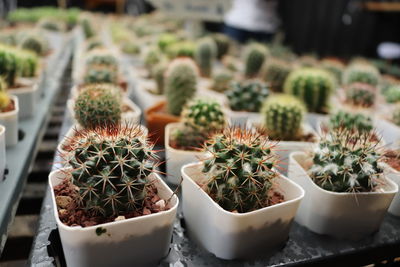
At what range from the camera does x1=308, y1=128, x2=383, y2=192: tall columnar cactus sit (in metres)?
1.05

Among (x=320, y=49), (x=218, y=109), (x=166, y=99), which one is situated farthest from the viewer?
(x=320, y=49)

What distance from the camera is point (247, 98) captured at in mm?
1840

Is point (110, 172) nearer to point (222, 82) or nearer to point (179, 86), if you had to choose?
point (179, 86)

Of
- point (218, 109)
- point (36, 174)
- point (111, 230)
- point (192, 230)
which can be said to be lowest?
point (36, 174)

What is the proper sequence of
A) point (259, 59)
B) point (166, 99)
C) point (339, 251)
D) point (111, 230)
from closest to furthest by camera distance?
point (111, 230)
point (339, 251)
point (166, 99)
point (259, 59)

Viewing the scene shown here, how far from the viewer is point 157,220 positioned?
877 mm

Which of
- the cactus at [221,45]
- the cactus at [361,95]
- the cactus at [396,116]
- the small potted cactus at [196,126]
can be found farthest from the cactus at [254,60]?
the small potted cactus at [196,126]

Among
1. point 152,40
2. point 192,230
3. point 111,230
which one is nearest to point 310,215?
point 192,230

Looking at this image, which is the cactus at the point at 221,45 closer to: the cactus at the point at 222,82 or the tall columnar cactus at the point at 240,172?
the cactus at the point at 222,82

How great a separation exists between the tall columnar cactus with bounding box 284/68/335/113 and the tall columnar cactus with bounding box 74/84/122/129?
1100mm

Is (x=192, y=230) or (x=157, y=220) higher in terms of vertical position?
(x=157, y=220)

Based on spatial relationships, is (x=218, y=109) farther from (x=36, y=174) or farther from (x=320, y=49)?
(x=320, y=49)

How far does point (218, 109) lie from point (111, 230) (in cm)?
75

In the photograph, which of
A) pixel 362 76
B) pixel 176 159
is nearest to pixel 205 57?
pixel 362 76
